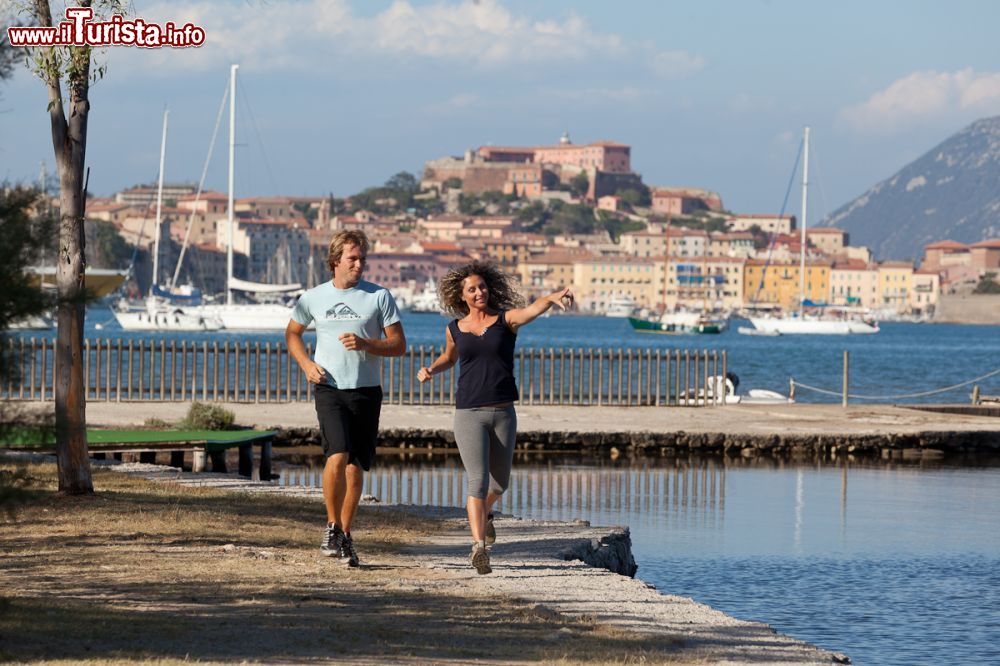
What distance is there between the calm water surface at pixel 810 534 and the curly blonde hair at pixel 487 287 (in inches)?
97.3

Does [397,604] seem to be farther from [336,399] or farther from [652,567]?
[652,567]

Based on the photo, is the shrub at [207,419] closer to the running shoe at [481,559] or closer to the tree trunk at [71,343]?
the tree trunk at [71,343]

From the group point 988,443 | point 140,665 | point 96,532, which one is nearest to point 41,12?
point 96,532

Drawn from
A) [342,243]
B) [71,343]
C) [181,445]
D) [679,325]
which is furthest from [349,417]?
[679,325]

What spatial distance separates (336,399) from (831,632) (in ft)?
10.8

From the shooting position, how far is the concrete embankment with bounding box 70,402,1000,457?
23344 mm

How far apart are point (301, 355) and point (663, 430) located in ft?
48.7

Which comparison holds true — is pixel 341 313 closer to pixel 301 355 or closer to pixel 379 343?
pixel 379 343

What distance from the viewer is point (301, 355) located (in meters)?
9.71

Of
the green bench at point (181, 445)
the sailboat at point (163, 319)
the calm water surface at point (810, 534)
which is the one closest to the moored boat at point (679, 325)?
the sailboat at point (163, 319)

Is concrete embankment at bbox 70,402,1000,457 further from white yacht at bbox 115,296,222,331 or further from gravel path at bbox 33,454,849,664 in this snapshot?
white yacht at bbox 115,296,222,331

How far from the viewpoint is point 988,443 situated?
24.5m

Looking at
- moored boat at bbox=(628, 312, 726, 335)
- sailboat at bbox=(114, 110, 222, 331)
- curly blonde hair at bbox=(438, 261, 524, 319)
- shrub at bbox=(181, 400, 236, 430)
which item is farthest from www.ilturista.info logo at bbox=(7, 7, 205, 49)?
moored boat at bbox=(628, 312, 726, 335)

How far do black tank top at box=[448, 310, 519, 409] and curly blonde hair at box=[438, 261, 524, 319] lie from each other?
193mm
